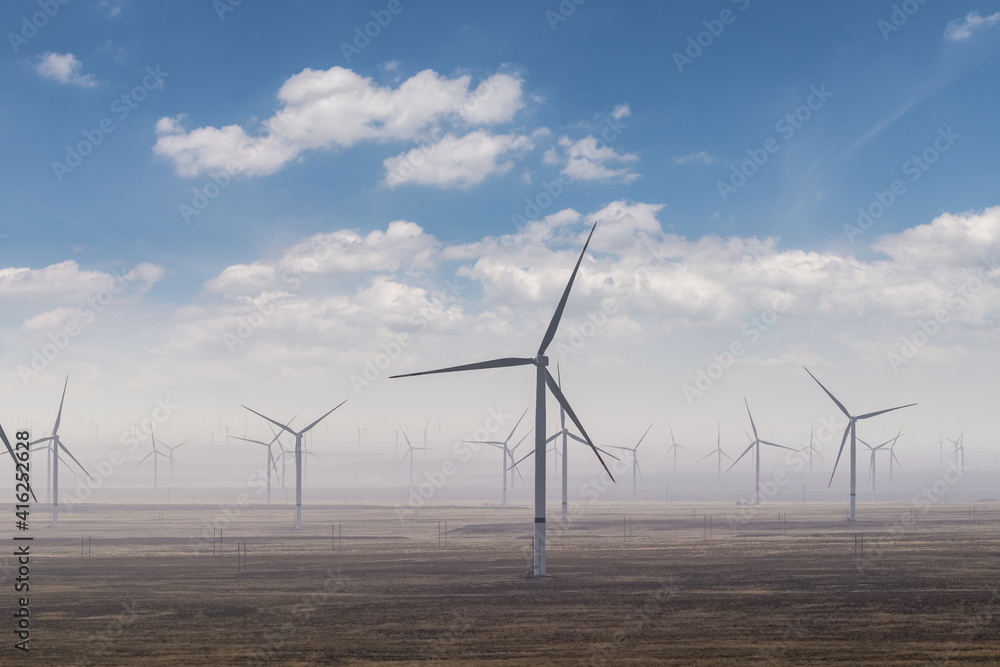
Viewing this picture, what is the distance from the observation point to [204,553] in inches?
3049

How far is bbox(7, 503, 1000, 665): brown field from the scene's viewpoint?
36.8 m

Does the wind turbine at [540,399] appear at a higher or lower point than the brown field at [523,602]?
higher

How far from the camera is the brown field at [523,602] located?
36844 mm

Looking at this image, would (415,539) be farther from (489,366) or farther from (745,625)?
(745,625)

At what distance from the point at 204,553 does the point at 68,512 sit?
96.2m

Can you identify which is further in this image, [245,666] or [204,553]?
[204,553]

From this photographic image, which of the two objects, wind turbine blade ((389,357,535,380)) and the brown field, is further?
wind turbine blade ((389,357,535,380))

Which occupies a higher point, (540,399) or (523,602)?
(540,399)

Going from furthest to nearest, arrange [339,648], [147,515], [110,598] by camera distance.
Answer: [147,515], [110,598], [339,648]

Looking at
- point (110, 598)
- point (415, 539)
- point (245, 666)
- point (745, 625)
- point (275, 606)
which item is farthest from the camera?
point (415, 539)

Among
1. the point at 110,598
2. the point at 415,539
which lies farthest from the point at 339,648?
the point at 415,539

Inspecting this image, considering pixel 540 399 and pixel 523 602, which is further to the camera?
pixel 540 399

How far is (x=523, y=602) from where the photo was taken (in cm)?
4756

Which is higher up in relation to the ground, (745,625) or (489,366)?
(489,366)
